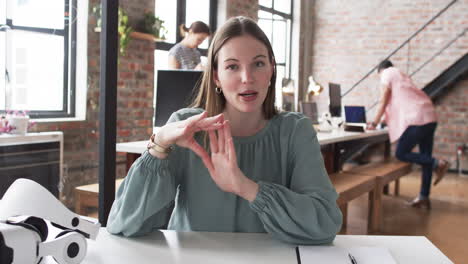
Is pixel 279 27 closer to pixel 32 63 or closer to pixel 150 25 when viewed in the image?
pixel 150 25

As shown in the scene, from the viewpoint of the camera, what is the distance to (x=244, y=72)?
1.24m

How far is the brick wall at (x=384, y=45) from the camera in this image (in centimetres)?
698

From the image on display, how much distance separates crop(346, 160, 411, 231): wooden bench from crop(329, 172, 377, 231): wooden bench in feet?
0.08

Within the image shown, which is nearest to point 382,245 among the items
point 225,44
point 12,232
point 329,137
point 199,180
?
point 199,180

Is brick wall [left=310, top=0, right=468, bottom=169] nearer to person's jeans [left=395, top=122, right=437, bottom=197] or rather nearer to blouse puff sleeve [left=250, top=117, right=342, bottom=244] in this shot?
person's jeans [left=395, top=122, right=437, bottom=197]

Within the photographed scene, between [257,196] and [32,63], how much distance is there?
2603 millimetres

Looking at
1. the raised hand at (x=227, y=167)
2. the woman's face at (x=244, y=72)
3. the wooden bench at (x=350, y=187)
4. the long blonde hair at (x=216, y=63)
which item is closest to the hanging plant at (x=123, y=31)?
the wooden bench at (x=350, y=187)

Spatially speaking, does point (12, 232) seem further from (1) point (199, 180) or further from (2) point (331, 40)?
(2) point (331, 40)

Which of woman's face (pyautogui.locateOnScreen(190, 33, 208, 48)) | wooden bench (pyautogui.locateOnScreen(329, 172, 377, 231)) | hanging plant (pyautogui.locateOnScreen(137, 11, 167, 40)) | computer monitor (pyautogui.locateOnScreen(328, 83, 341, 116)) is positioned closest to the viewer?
wooden bench (pyautogui.locateOnScreen(329, 172, 377, 231))

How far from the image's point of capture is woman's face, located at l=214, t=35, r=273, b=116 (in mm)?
1238

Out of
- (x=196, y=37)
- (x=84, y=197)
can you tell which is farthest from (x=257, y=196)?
(x=196, y=37)

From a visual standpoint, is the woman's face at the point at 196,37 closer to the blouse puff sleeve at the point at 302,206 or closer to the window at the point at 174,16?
the window at the point at 174,16

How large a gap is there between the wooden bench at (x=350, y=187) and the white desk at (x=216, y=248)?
2.08m

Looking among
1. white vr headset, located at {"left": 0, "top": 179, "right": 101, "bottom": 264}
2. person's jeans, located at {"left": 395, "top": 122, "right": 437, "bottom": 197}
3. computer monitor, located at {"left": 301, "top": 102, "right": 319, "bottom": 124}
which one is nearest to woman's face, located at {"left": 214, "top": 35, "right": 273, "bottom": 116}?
white vr headset, located at {"left": 0, "top": 179, "right": 101, "bottom": 264}
